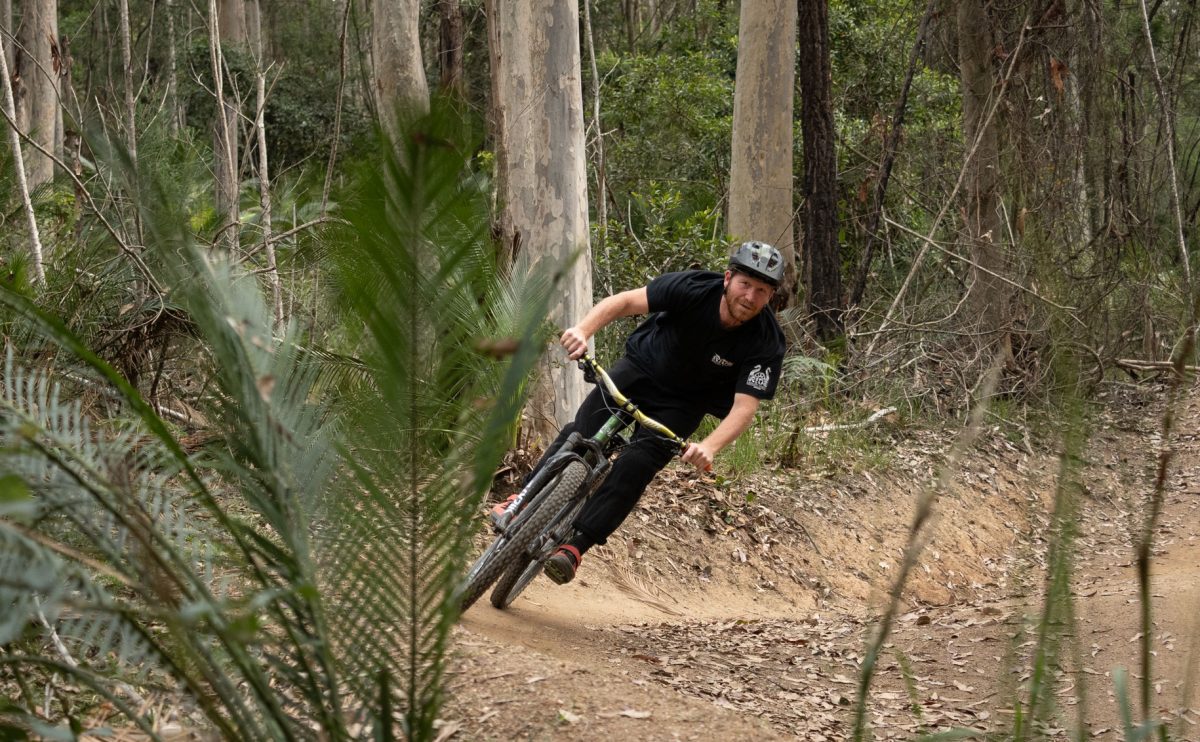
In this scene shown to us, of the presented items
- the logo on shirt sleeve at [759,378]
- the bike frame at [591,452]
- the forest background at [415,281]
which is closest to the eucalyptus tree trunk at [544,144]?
the forest background at [415,281]

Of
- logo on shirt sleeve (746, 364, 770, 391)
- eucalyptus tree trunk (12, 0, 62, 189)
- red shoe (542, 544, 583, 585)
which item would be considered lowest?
red shoe (542, 544, 583, 585)

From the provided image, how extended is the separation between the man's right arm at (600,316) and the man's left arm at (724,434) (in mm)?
612

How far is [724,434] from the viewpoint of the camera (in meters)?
5.34

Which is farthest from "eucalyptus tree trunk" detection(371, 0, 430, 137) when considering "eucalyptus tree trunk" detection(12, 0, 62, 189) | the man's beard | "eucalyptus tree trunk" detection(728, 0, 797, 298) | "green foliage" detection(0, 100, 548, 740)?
"green foliage" detection(0, 100, 548, 740)

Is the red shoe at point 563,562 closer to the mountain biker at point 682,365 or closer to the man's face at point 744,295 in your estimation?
the mountain biker at point 682,365

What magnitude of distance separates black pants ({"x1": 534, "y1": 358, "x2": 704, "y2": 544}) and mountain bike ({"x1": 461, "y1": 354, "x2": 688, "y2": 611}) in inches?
2.0

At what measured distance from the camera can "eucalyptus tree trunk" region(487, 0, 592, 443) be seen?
8227mm

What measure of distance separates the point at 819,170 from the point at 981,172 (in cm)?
179

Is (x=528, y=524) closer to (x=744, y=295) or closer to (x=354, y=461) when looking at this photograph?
(x=744, y=295)

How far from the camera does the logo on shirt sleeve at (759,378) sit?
18.2 feet

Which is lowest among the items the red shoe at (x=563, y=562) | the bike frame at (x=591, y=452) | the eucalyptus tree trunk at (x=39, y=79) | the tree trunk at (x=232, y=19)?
the red shoe at (x=563, y=562)

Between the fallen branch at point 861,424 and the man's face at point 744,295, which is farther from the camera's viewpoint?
the fallen branch at point 861,424

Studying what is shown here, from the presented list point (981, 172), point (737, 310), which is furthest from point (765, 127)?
point (737, 310)

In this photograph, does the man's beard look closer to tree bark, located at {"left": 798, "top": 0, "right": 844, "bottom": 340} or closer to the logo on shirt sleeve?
the logo on shirt sleeve
